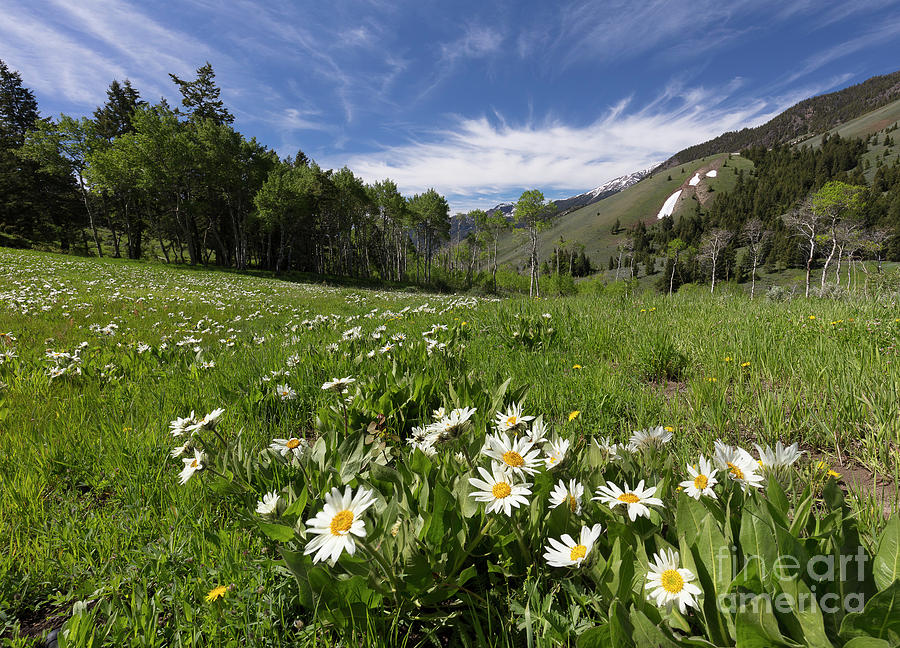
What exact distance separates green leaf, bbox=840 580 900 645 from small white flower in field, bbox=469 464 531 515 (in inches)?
29.9

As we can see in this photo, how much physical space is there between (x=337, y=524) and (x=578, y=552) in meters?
0.76

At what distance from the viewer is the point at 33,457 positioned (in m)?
2.27

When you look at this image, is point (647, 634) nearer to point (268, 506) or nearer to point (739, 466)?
point (739, 466)

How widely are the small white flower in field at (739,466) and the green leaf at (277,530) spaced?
5.33ft

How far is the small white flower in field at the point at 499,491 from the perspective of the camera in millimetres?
1221

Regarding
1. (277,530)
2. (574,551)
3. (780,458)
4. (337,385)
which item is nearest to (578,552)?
(574,551)

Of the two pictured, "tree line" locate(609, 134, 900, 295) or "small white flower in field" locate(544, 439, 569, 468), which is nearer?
"small white flower in field" locate(544, 439, 569, 468)

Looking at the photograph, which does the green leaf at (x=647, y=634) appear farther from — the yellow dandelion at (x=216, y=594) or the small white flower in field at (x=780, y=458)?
the yellow dandelion at (x=216, y=594)

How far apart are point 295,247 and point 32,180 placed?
28.9 m

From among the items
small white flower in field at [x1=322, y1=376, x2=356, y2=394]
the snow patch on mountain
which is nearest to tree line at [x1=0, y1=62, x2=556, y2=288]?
small white flower in field at [x1=322, y1=376, x2=356, y2=394]

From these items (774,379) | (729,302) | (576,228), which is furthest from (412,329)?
(576,228)

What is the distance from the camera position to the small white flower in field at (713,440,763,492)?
1285mm

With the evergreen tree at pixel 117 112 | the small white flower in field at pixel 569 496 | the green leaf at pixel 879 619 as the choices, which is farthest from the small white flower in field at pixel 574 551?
the evergreen tree at pixel 117 112

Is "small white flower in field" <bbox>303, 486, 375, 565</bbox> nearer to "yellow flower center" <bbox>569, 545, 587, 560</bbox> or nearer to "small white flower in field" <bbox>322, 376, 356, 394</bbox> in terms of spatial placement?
"yellow flower center" <bbox>569, 545, 587, 560</bbox>
